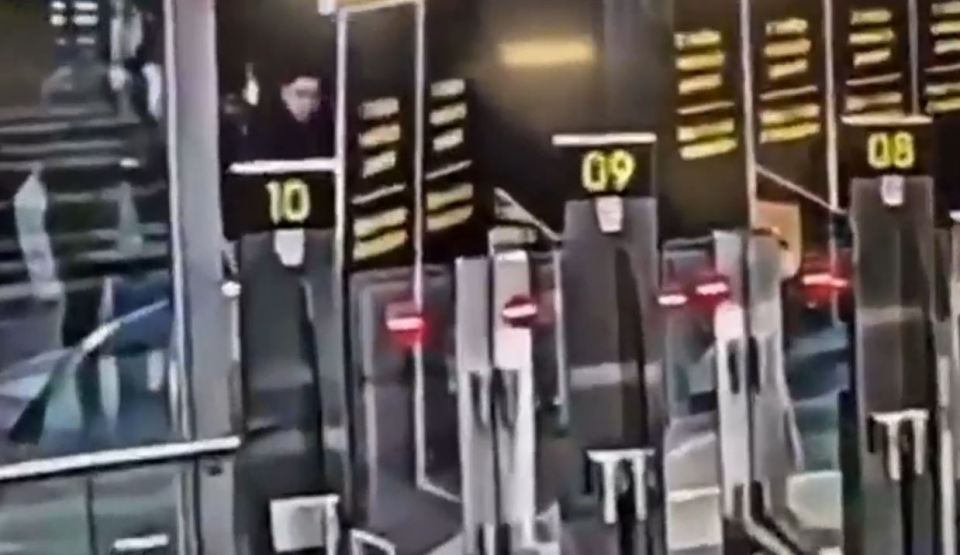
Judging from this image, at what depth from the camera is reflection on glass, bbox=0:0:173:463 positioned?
50.0 inches

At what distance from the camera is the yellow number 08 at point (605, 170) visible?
1473 millimetres

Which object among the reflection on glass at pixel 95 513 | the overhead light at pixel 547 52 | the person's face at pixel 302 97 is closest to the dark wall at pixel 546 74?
the overhead light at pixel 547 52

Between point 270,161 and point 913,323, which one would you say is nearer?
point 270,161

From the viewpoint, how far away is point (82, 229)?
1.29 meters

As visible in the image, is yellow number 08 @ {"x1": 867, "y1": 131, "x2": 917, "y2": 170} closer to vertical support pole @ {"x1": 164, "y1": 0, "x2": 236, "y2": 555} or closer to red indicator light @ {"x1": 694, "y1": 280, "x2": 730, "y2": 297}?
red indicator light @ {"x1": 694, "y1": 280, "x2": 730, "y2": 297}

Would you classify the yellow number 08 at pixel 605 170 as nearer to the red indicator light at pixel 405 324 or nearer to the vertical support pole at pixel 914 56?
the red indicator light at pixel 405 324

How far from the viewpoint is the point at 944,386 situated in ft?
5.35

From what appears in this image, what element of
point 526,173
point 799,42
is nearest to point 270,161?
point 526,173

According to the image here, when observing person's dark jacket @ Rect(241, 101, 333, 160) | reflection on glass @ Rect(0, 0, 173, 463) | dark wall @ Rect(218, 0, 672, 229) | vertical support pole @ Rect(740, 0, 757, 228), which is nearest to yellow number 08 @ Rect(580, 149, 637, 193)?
dark wall @ Rect(218, 0, 672, 229)

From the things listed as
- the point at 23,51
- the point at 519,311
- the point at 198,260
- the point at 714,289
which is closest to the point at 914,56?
the point at 714,289

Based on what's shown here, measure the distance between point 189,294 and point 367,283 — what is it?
15 cm

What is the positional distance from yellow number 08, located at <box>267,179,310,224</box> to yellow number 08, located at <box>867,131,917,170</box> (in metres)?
0.55

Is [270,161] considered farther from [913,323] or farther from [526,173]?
[913,323]

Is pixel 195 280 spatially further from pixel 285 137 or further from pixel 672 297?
pixel 672 297
